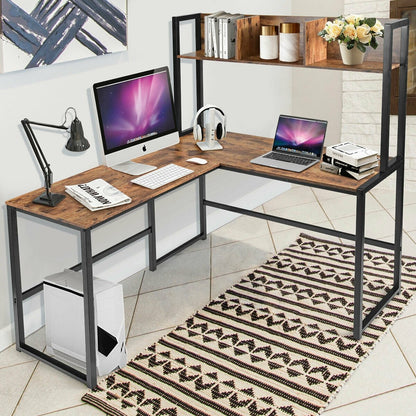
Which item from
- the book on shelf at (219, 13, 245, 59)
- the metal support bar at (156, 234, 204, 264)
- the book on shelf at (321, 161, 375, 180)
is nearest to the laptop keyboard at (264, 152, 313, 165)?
the book on shelf at (321, 161, 375, 180)

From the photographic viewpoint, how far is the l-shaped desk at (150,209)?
116 inches

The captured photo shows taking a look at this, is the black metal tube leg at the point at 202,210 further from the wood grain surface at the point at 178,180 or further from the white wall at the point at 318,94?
the white wall at the point at 318,94

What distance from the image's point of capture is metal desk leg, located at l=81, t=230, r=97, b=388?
287cm

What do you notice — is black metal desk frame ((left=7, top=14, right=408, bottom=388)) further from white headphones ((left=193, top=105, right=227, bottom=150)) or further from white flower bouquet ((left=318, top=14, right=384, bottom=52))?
white headphones ((left=193, top=105, right=227, bottom=150))

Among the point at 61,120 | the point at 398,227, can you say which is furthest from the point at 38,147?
the point at 398,227

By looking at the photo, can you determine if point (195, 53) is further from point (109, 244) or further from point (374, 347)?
point (374, 347)

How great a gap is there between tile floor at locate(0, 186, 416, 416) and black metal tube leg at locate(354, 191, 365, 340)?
142mm

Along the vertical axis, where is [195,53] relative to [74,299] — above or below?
above

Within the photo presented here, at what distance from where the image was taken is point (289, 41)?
3.57 m

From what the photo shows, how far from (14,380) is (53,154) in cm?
105

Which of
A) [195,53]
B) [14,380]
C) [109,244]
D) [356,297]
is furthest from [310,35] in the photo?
[14,380]

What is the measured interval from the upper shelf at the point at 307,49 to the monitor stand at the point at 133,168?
729 mm

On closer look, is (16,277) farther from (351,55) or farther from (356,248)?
(351,55)

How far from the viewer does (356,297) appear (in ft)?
10.8
